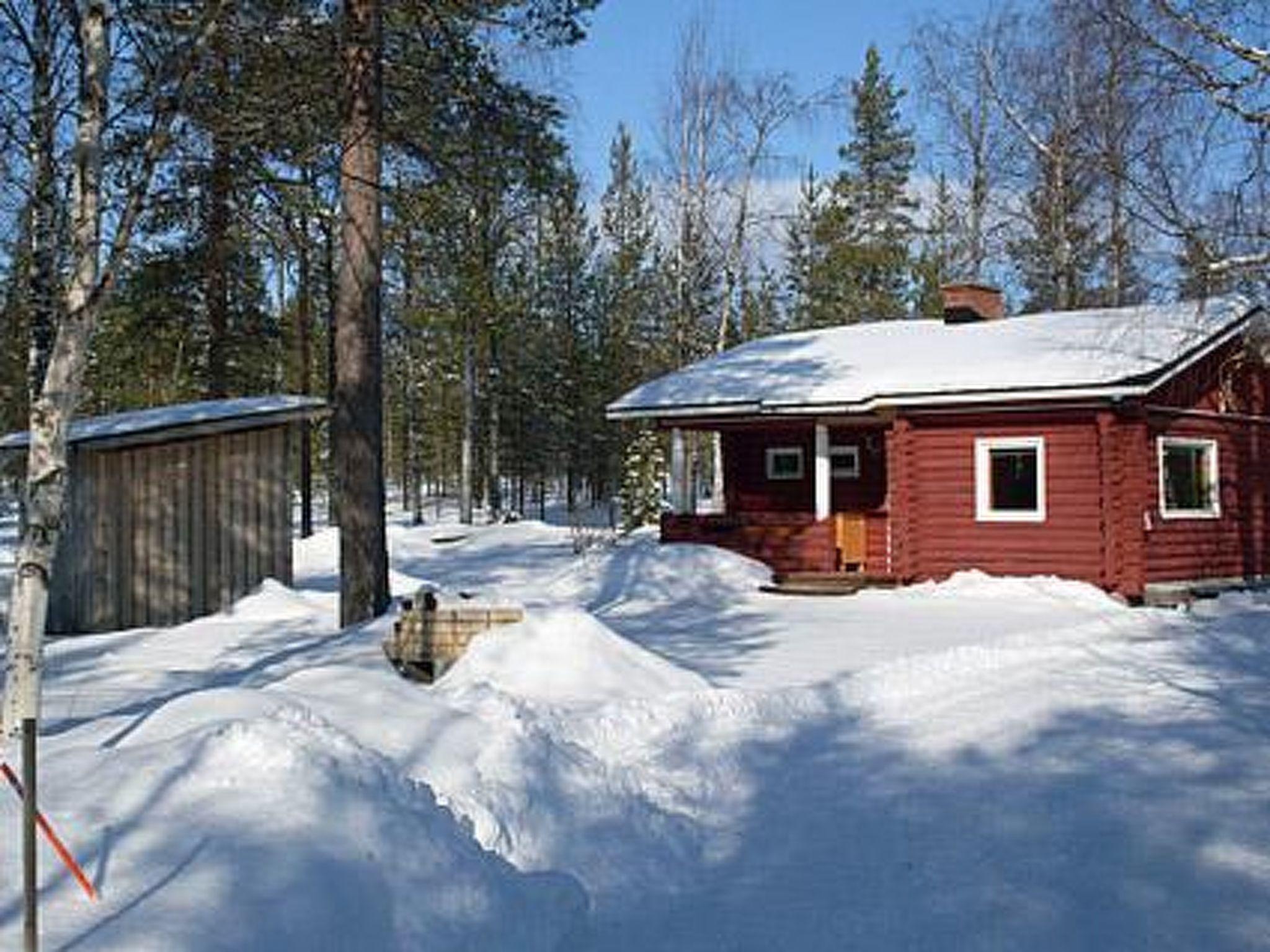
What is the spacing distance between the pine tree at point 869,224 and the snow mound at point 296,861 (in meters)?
35.6

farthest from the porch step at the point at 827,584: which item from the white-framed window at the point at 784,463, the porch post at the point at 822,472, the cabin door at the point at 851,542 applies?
the white-framed window at the point at 784,463

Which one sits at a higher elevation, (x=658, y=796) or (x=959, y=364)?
(x=959, y=364)

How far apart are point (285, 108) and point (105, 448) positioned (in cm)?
534

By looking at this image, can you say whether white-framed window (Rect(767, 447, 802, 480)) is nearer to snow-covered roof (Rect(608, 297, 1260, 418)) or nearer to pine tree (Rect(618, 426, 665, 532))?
snow-covered roof (Rect(608, 297, 1260, 418))

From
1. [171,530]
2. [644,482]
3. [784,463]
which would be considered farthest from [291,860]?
[644,482]

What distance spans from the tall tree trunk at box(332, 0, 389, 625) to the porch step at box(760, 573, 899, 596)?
23.4 feet

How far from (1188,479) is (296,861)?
683 inches

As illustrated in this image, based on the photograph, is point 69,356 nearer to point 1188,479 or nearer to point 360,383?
point 360,383

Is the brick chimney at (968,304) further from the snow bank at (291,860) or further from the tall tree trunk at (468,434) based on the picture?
the snow bank at (291,860)

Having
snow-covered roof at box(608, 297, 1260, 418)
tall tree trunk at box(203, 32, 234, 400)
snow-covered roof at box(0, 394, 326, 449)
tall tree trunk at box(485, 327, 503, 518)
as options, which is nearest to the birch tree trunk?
tall tree trunk at box(203, 32, 234, 400)

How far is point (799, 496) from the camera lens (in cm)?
2223

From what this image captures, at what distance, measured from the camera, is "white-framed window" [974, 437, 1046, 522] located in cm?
1839

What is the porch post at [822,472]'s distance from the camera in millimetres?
19797

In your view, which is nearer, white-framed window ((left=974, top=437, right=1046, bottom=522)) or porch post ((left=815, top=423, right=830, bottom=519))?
white-framed window ((left=974, top=437, right=1046, bottom=522))
